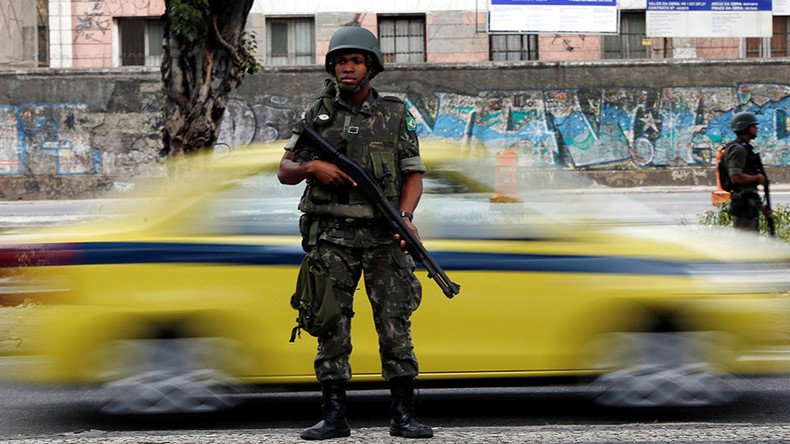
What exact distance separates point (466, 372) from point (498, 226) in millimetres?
745

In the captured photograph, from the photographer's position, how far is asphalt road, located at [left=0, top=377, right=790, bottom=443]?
5031mm

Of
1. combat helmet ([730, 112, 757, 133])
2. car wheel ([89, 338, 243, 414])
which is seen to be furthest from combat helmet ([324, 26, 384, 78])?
combat helmet ([730, 112, 757, 133])

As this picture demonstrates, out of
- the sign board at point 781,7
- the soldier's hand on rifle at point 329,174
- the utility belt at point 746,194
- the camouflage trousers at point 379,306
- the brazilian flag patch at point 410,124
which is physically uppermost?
the sign board at point 781,7

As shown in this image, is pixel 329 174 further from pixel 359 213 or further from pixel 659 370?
pixel 659 370

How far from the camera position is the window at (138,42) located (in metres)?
31.2

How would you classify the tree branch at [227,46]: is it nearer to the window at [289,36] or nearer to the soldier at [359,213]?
the soldier at [359,213]

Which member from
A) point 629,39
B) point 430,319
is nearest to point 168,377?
point 430,319

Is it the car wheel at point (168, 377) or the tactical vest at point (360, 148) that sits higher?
the tactical vest at point (360, 148)

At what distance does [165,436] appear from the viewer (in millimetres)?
5215

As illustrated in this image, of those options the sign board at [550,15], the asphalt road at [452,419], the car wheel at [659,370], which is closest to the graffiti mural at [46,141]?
the sign board at [550,15]

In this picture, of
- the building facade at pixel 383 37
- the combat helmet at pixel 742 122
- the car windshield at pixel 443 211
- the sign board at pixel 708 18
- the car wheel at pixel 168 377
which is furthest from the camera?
the building facade at pixel 383 37

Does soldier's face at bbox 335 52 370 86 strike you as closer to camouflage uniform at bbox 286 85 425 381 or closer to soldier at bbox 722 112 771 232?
camouflage uniform at bbox 286 85 425 381

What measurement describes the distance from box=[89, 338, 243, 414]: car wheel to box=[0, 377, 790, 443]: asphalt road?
0.31ft

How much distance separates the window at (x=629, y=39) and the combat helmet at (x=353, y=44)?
27314 mm
